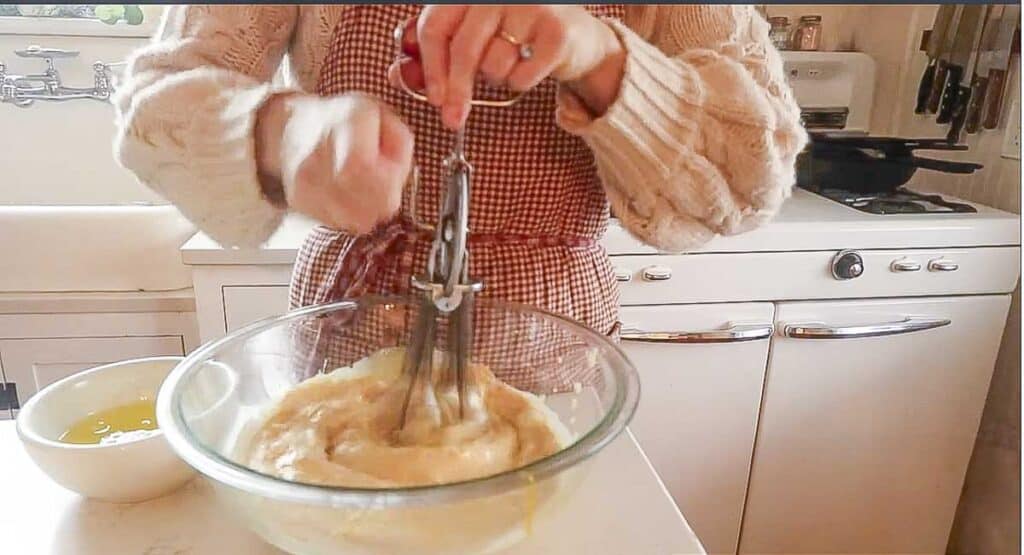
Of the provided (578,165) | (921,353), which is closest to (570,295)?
(578,165)

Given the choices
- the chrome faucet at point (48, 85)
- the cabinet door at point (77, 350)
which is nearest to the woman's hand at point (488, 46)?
the cabinet door at point (77, 350)

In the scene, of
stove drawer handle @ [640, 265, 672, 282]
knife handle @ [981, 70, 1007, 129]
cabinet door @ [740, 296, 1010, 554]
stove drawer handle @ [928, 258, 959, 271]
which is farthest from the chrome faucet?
knife handle @ [981, 70, 1007, 129]

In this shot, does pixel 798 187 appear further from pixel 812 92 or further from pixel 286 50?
pixel 286 50

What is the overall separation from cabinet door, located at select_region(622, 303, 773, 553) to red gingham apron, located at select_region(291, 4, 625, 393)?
504mm

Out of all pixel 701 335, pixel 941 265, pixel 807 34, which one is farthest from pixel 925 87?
pixel 701 335

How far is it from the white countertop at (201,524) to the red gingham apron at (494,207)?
11cm

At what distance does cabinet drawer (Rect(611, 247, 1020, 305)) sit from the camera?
98 centimetres

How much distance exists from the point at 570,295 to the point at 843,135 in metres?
0.92

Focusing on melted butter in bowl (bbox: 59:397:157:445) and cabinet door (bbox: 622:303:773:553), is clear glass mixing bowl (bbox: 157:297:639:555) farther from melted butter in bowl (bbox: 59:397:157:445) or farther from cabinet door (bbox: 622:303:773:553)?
cabinet door (bbox: 622:303:773:553)

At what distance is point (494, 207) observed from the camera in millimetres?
482

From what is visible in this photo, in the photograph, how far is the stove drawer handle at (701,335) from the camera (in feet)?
3.29

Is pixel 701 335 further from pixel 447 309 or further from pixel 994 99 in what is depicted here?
pixel 447 309

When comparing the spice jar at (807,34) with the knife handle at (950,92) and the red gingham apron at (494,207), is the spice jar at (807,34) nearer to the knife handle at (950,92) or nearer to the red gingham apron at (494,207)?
the knife handle at (950,92)

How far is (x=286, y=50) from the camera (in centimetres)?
48
